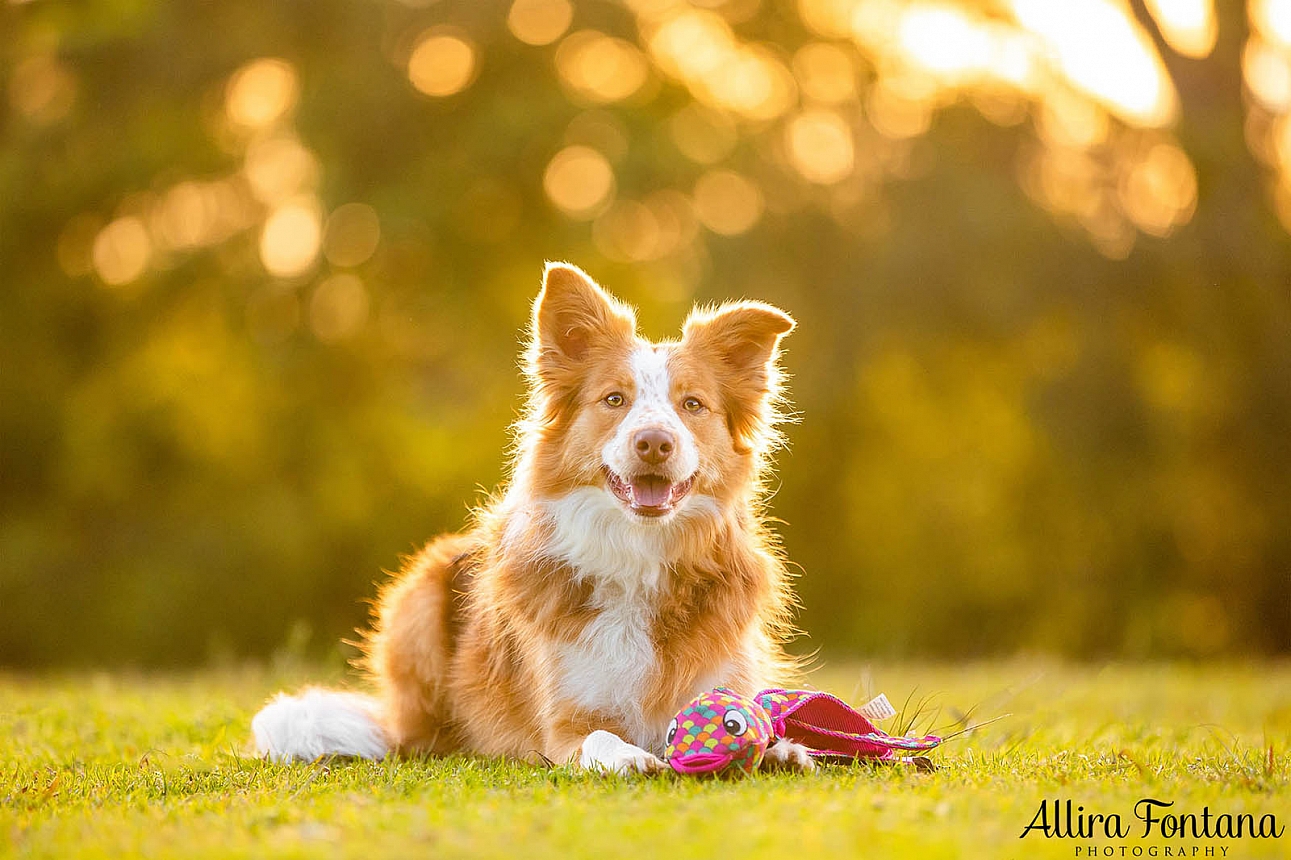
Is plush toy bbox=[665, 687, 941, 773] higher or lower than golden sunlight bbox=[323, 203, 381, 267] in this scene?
lower

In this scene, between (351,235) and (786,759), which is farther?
(351,235)

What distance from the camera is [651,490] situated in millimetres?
5297

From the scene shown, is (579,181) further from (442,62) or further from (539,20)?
(442,62)

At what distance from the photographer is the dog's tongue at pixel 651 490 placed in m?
5.27

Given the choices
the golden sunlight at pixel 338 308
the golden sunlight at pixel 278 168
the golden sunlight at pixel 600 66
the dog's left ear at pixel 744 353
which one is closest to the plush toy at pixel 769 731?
the dog's left ear at pixel 744 353

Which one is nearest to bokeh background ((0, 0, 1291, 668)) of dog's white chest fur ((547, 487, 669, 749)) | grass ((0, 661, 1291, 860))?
grass ((0, 661, 1291, 860))

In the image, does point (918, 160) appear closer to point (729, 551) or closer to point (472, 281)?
point (472, 281)

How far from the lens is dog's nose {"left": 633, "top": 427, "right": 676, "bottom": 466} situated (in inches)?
203

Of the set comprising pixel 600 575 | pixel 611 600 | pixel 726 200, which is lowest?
pixel 611 600

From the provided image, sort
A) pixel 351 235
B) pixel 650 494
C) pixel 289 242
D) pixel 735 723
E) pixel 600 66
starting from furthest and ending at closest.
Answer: pixel 600 66 < pixel 289 242 < pixel 351 235 < pixel 650 494 < pixel 735 723

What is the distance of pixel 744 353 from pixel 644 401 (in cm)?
71

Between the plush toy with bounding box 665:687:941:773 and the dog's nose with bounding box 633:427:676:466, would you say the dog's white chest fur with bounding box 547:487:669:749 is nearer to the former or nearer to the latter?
the dog's nose with bounding box 633:427:676:466

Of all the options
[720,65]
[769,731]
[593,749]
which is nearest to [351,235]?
[720,65]

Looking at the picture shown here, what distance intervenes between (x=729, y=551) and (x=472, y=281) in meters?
14.7
